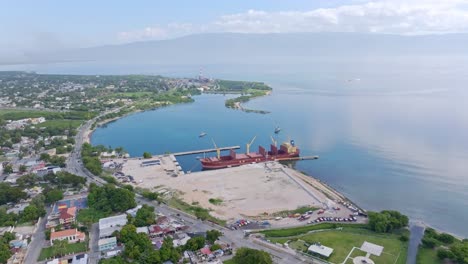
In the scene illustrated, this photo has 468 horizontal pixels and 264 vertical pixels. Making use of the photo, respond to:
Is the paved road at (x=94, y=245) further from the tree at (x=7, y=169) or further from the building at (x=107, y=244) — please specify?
the tree at (x=7, y=169)

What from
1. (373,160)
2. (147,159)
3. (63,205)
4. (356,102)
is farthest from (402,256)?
(356,102)

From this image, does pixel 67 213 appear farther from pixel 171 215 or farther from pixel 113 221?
pixel 171 215

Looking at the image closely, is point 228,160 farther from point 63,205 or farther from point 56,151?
point 56,151

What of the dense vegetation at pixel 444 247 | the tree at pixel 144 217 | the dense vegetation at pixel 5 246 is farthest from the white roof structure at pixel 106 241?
the dense vegetation at pixel 444 247

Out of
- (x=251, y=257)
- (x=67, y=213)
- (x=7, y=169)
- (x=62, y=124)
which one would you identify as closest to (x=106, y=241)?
(x=67, y=213)

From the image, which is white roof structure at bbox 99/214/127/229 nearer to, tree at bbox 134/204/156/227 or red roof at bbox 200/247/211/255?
tree at bbox 134/204/156/227
